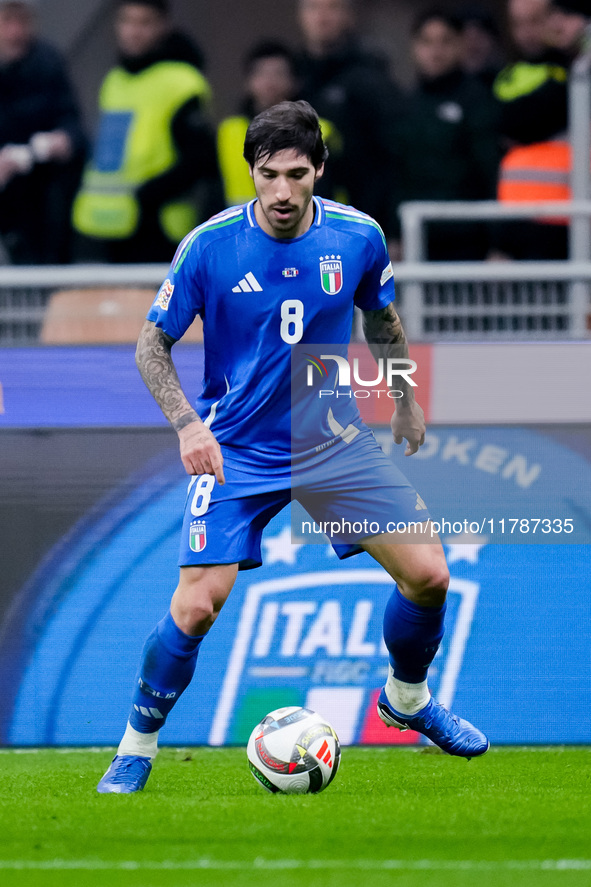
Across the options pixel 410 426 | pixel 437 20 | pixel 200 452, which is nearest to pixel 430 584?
pixel 410 426

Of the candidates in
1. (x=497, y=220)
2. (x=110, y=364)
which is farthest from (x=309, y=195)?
(x=497, y=220)

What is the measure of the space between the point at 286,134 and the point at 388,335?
839mm

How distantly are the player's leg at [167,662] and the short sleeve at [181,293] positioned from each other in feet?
2.58

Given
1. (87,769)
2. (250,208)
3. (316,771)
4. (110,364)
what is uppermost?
(250,208)

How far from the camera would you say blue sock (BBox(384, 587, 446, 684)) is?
4.36m

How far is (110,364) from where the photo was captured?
5.52 m

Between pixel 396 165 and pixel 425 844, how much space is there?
16.7 ft

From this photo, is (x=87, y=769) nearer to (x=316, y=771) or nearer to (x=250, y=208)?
(x=316, y=771)

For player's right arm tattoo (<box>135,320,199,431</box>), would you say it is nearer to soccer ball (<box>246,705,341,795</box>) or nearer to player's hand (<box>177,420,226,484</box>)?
player's hand (<box>177,420,226,484</box>)

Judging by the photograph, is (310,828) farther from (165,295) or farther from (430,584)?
(165,295)

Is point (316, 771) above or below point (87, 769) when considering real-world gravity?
above

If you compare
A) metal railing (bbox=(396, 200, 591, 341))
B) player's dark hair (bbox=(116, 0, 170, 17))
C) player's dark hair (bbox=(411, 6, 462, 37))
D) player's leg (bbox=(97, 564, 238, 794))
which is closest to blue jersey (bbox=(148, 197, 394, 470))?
player's leg (bbox=(97, 564, 238, 794))

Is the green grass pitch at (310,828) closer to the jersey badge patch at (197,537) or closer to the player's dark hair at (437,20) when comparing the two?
the jersey badge patch at (197,537)

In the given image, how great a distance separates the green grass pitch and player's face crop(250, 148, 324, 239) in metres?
1.82
